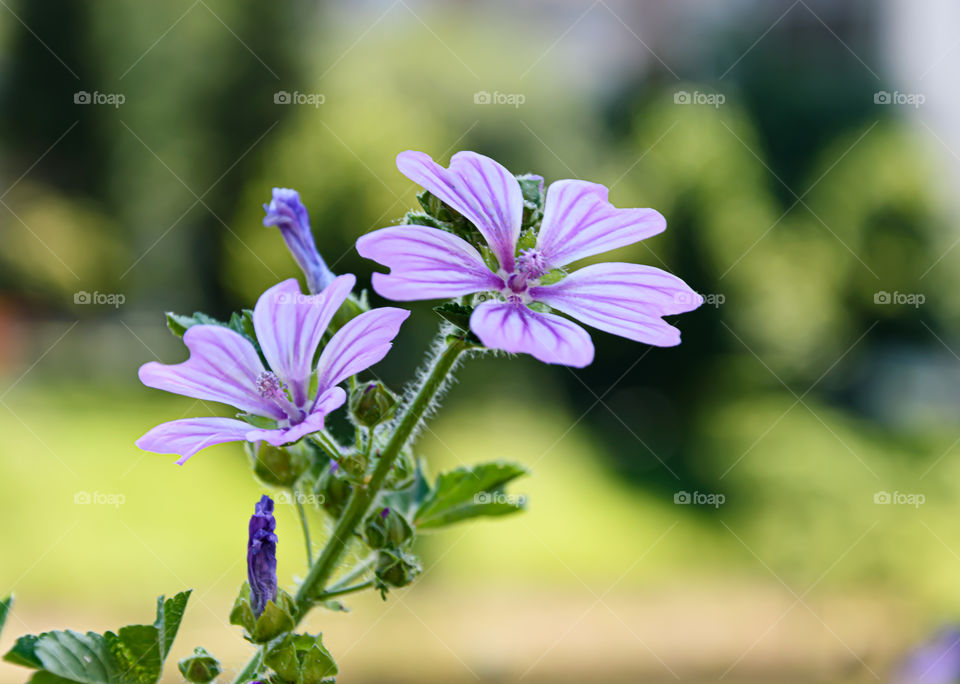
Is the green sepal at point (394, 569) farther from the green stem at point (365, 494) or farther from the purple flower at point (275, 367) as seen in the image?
the purple flower at point (275, 367)

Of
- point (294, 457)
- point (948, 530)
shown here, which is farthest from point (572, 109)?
point (294, 457)

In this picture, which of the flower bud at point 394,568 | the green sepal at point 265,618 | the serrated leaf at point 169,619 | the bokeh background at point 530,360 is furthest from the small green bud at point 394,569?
the bokeh background at point 530,360

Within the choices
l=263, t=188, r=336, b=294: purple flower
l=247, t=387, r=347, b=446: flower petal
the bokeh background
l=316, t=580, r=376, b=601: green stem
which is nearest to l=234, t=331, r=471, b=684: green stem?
l=316, t=580, r=376, b=601: green stem

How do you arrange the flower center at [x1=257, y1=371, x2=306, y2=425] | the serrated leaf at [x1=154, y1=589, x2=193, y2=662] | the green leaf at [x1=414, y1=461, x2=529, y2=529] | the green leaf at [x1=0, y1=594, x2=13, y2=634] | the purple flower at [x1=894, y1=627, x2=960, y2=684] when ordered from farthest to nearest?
the purple flower at [x1=894, y1=627, x2=960, y2=684] < the green leaf at [x1=414, y1=461, x2=529, y2=529] < the flower center at [x1=257, y1=371, x2=306, y2=425] < the serrated leaf at [x1=154, y1=589, x2=193, y2=662] < the green leaf at [x1=0, y1=594, x2=13, y2=634]

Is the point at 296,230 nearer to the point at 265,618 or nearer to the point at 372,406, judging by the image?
the point at 372,406

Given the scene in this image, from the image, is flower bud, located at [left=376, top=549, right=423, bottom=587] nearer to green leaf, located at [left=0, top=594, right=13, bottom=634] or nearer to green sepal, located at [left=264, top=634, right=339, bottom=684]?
green sepal, located at [left=264, top=634, right=339, bottom=684]
